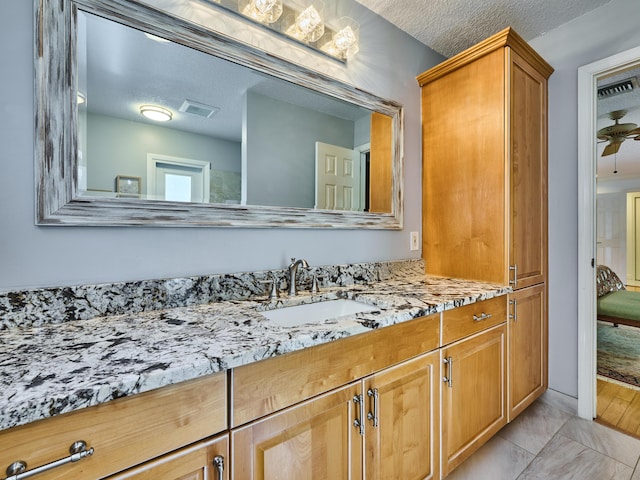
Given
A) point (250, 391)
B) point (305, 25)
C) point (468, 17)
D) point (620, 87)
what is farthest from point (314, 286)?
point (620, 87)

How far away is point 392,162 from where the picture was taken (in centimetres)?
186

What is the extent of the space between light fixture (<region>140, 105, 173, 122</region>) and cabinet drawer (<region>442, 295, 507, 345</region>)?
132 centimetres

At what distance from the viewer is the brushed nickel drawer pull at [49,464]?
50 cm

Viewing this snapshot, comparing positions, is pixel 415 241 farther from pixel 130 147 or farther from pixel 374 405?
pixel 130 147

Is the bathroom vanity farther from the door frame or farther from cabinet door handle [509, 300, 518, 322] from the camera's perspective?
the door frame

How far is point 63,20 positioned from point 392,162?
1.54 m

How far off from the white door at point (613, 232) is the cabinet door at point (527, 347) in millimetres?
6518

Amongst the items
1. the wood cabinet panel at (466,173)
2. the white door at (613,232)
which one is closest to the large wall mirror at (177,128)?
the wood cabinet panel at (466,173)

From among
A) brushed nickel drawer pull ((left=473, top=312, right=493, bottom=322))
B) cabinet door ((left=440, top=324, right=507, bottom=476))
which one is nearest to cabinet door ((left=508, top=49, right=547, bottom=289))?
brushed nickel drawer pull ((left=473, top=312, right=493, bottom=322))

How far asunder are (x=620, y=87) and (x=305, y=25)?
8.35 feet

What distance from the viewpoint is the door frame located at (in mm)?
1802

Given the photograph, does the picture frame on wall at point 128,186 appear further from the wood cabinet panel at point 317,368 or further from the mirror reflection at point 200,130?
the wood cabinet panel at point 317,368

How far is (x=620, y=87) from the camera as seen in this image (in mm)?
2365

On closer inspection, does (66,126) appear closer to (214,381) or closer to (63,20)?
(63,20)
